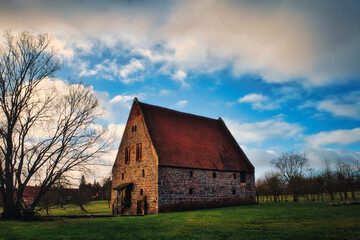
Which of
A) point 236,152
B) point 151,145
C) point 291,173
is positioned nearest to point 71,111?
point 151,145

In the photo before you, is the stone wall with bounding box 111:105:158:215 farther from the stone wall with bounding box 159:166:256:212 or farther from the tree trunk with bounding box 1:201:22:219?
the tree trunk with bounding box 1:201:22:219

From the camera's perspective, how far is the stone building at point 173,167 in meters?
24.7

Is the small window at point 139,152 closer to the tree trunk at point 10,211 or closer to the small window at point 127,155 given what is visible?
the small window at point 127,155

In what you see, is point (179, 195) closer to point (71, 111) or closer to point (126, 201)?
point (126, 201)

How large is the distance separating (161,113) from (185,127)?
3469 millimetres

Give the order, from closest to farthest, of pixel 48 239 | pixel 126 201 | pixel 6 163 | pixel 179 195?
pixel 48 239, pixel 6 163, pixel 179 195, pixel 126 201

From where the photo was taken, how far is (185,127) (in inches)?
1223

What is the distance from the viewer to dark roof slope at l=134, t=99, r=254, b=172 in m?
26.5

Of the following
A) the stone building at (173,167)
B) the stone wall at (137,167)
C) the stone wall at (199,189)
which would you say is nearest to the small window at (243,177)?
the stone building at (173,167)

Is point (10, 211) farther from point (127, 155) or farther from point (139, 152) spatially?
point (127, 155)

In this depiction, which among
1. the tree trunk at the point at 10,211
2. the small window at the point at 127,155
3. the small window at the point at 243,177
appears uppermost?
the small window at the point at 127,155

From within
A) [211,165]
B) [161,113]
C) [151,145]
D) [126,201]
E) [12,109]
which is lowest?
[126,201]

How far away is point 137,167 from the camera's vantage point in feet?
89.0

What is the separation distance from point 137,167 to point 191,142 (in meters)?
6.91
